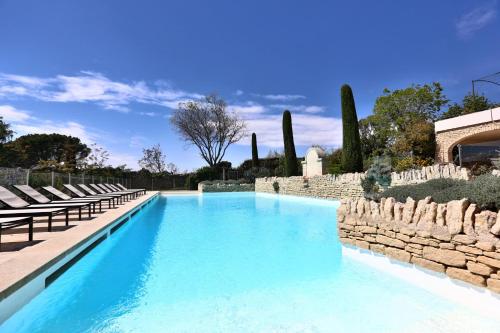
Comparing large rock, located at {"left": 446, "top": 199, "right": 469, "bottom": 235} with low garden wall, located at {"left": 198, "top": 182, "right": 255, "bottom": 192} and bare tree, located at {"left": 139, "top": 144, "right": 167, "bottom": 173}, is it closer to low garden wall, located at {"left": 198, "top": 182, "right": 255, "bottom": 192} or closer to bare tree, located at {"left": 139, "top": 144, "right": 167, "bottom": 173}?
low garden wall, located at {"left": 198, "top": 182, "right": 255, "bottom": 192}

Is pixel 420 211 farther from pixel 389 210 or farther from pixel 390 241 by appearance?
pixel 390 241

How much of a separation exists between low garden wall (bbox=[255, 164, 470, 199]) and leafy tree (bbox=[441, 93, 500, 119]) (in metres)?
10.2

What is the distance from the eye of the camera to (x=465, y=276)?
10.1 ft

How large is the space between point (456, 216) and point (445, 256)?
453 millimetres

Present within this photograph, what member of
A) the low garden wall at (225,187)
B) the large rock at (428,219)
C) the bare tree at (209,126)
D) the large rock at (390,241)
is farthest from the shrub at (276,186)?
the large rock at (428,219)

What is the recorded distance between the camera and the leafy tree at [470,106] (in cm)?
1781

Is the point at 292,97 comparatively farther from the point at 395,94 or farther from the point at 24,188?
the point at 24,188

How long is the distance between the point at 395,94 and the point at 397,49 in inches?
238

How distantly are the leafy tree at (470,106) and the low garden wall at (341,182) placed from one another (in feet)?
33.5

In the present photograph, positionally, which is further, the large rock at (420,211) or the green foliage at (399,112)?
the green foliage at (399,112)

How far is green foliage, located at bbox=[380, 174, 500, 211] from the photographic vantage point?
327 cm

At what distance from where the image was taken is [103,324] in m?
2.83

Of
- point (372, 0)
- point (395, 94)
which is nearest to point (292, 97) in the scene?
point (395, 94)

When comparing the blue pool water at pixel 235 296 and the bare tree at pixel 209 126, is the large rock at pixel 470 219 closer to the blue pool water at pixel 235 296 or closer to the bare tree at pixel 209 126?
the blue pool water at pixel 235 296
